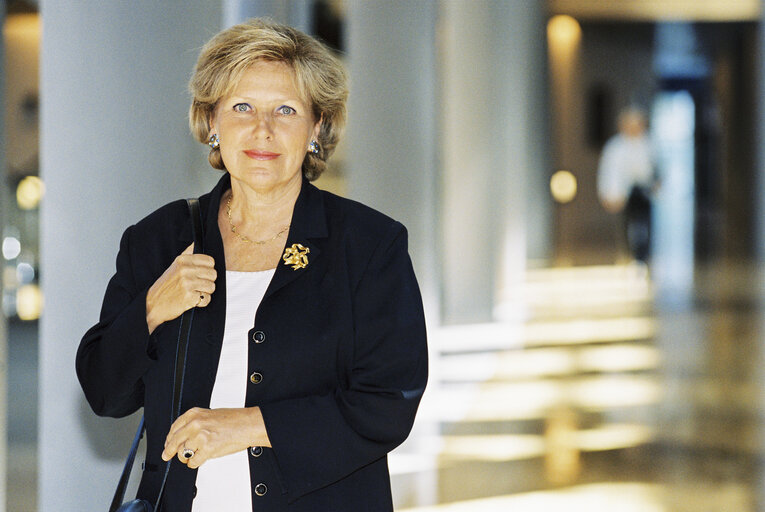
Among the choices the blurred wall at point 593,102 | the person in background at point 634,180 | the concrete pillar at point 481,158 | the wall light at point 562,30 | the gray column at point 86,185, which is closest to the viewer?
the gray column at point 86,185

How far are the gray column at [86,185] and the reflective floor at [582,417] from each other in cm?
172

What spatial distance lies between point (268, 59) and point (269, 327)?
552 mm

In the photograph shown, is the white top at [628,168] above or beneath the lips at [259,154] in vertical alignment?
above

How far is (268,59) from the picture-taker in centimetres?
206

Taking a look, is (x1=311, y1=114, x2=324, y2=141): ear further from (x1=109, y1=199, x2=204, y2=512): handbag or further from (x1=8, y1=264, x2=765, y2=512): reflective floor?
(x1=8, y1=264, x2=765, y2=512): reflective floor

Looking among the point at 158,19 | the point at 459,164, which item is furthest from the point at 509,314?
the point at 158,19

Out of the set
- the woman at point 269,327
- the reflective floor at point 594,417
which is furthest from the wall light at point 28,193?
the woman at point 269,327

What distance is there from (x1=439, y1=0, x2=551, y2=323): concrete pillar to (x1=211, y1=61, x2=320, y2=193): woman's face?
902 cm

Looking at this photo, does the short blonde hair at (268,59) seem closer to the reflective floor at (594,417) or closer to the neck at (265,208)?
the neck at (265,208)

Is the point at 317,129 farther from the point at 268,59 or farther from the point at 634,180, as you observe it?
the point at 634,180

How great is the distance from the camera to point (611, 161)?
15.5 metres

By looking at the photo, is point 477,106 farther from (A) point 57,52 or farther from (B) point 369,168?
(A) point 57,52

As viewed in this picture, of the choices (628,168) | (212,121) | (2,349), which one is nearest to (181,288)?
(212,121)

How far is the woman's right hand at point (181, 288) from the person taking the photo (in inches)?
77.0
